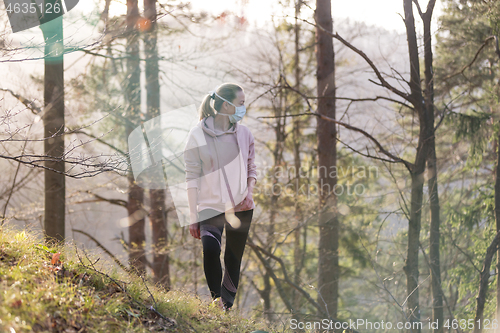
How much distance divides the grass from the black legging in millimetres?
177

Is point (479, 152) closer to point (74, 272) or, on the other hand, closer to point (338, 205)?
point (338, 205)

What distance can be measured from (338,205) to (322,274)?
4.87 ft

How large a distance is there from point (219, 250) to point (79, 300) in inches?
41.3

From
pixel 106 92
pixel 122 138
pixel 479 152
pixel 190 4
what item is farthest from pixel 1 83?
pixel 479 152

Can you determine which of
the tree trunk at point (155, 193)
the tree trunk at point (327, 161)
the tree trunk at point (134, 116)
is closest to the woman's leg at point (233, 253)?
the tree trunk at point (134, 116)

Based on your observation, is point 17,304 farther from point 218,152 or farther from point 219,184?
point 218,152

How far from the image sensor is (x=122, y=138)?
8.45m

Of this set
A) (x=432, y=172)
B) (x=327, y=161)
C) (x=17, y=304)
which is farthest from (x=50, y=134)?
(x=432, y=172)

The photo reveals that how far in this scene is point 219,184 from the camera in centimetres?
283

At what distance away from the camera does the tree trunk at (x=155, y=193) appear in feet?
26.1

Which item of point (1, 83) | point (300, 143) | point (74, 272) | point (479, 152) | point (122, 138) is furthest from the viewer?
point (300, 143)

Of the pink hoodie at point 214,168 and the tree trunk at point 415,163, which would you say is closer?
the pink hoodie at point 214,168

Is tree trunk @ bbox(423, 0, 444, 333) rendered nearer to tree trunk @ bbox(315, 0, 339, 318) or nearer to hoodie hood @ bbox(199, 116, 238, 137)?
tree trunk @ bbox(315, 0, 339, 318)

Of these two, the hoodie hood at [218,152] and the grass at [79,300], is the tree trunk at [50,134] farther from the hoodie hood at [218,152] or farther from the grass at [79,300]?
the hoodie hood at [218,152]
